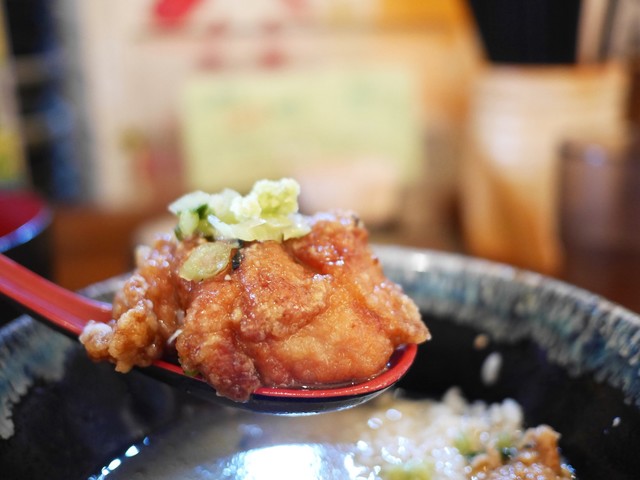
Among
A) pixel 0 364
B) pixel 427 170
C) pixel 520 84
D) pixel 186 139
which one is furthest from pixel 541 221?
pixel 0 364

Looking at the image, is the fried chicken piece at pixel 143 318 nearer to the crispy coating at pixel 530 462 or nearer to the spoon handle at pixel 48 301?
the spoon handle at pixel 48 301

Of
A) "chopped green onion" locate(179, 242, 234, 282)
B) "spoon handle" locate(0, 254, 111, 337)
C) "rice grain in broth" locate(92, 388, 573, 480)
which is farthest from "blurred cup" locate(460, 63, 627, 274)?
"spoon handle" locate(0, 254, 111, 337)

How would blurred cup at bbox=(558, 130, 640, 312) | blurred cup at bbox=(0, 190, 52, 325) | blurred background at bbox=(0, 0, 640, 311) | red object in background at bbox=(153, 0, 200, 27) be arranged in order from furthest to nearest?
red object in background at bbox=(153, 0, 200, 27)
blurred background at bbox=(0, 0, 640, 311)
blurred cup at bbox=(558, 130, 640, 312)
blurred cup at bbox=(0, 190, 52, 325)

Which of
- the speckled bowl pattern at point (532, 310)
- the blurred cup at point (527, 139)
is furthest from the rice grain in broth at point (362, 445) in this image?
the blurred cup at point (527, 139)

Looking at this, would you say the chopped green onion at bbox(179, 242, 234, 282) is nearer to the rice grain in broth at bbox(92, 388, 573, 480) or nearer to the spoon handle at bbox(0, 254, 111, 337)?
the spoon handle at bbox(0, 254, 111, 337)

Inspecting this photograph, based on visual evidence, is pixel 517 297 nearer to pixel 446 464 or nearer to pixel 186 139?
pixel 446 464

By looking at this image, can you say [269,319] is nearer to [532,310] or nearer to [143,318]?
[143,318]

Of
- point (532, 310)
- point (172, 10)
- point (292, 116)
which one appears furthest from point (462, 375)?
point (172, 10)
